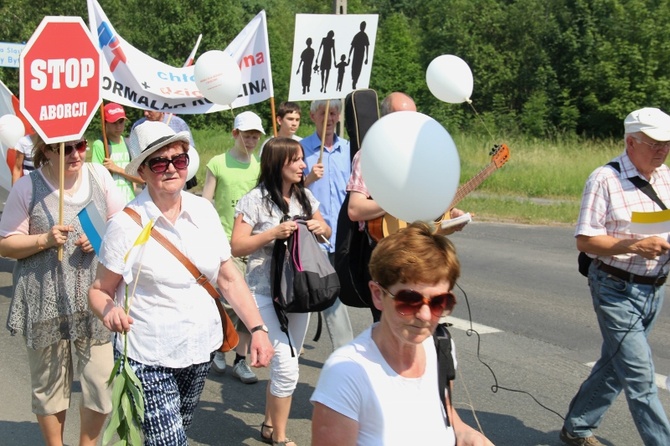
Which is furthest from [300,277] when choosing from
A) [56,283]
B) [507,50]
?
[507,50]

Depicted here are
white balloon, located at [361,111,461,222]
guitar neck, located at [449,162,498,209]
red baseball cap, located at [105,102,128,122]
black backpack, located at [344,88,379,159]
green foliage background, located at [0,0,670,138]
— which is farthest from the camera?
green foliage background, located at [0,0,670,138]

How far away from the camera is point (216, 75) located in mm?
6703

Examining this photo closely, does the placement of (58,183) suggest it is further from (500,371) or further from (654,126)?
(500,371)

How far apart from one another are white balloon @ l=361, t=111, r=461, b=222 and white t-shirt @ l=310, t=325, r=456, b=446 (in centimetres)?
66

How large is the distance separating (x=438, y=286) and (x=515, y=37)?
39364mm

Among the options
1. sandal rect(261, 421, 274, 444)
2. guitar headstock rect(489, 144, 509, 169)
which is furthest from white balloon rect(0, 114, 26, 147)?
guitar headstock rect(489, 144, 509, 169)

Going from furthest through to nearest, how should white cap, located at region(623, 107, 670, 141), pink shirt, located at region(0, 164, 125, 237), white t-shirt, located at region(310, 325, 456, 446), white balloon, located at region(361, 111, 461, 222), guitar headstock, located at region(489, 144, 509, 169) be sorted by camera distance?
1. white cap, located at region(623, 107, 670, 141)
2. pink shirt, located at region(0, 164, 125, 237)
3. guitar headstock, located at region(489, 144, 509, 169)
4. white balloon, located at region(361, 111, 461, 222)
5. white t-shirt, located at region(310, 325, 456, 446)

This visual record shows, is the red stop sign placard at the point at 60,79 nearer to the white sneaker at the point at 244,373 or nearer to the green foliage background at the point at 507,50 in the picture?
the white sneaker at the point at 244,373

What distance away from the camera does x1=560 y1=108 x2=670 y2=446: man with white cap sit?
4.79 metres

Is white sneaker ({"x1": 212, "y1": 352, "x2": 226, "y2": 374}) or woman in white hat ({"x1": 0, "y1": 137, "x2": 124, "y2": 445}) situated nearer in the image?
woman in white hat ({"x1": 0, "y1": 137, "x2": 124, "y2": 445})

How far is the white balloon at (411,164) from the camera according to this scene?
10.7 feet

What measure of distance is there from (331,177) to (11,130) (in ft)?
11.5

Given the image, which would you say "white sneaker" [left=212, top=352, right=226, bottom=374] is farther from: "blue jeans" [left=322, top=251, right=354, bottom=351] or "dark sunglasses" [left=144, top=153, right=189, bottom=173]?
"dark sunglasses" [left=144, top=153, right=189, bottom=173]

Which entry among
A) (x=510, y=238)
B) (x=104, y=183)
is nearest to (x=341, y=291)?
(x=104, y=183)
